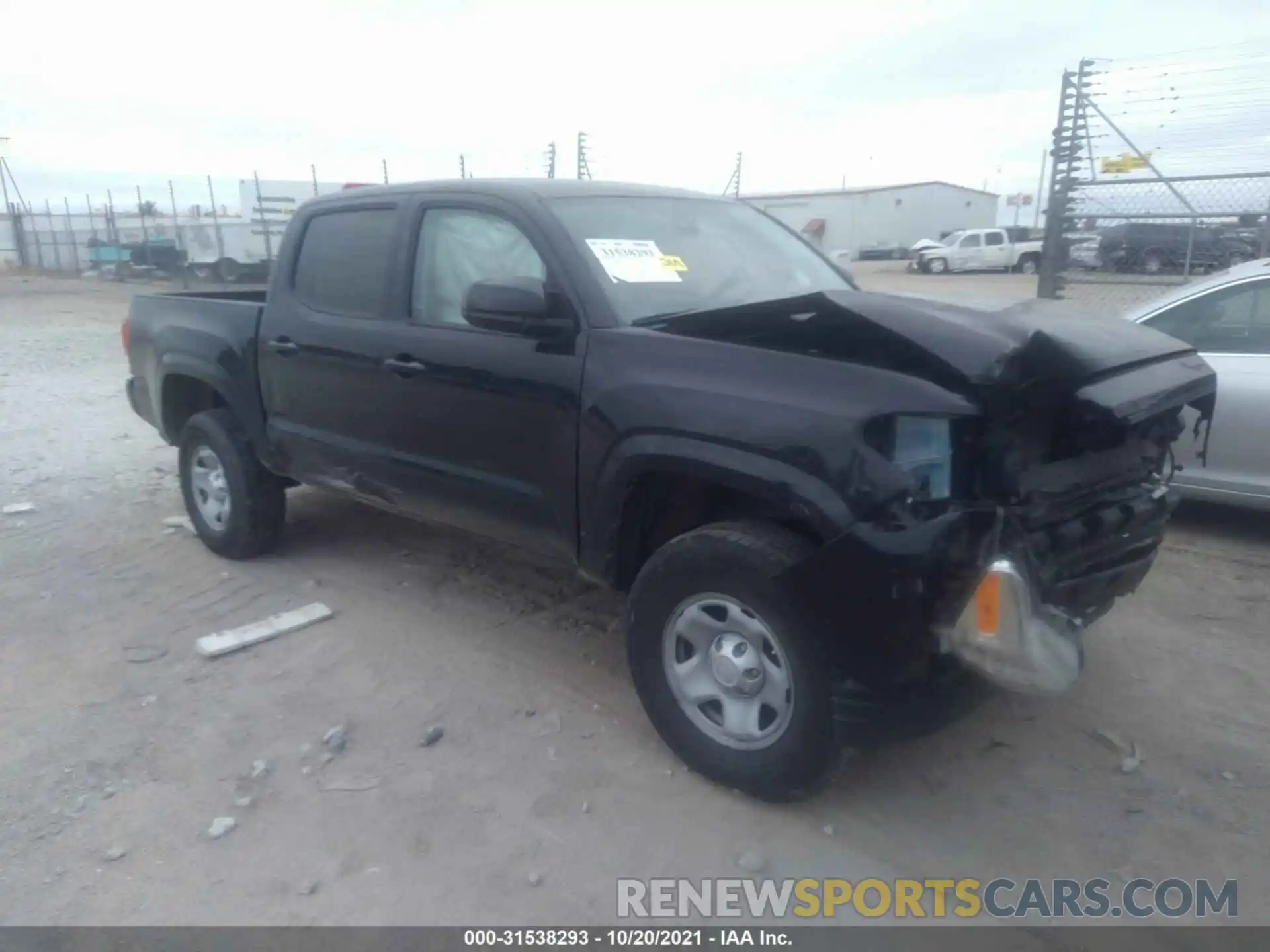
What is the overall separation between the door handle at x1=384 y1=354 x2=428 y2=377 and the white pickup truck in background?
33264mm

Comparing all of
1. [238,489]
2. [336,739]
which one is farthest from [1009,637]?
[238,489]

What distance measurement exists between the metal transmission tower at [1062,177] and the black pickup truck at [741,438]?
261 inches

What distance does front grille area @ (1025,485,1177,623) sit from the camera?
306cm

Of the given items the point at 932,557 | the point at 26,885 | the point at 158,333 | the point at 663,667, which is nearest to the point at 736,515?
the point at 663,667

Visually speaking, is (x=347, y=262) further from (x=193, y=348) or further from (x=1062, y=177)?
(x=1062, y=177)

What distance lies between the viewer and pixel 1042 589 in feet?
9.86

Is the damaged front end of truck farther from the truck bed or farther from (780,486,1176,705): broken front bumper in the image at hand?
the truck bed

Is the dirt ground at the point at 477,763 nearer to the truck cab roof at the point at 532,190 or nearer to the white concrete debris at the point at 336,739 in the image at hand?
the white concrete debris at the point at 336,739

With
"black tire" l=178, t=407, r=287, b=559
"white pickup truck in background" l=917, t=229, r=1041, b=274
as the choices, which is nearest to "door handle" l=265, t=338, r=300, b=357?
"black tire" l=178, t=407, r=287, b=559

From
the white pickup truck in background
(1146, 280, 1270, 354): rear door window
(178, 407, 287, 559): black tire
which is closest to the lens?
(178, 407, 287, 559): black tire

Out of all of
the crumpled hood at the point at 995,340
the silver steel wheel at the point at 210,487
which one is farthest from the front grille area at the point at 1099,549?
the silver steel wheel at the point at 210,487

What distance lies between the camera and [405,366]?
419 centimetres

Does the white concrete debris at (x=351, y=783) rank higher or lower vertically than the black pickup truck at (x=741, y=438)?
lower

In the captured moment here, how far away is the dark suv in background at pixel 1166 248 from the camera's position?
31.7 ft
